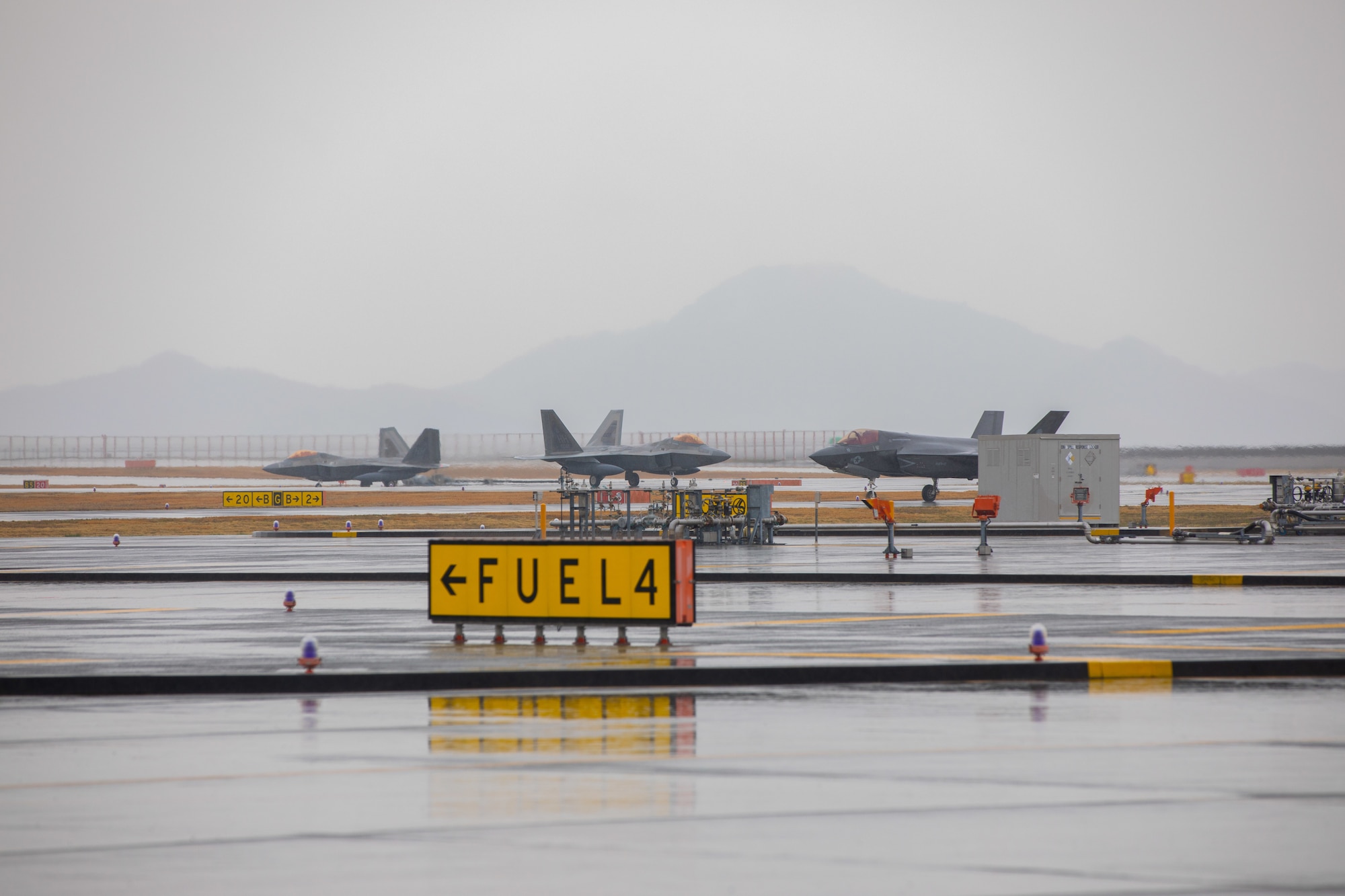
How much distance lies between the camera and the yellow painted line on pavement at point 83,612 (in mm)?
19000

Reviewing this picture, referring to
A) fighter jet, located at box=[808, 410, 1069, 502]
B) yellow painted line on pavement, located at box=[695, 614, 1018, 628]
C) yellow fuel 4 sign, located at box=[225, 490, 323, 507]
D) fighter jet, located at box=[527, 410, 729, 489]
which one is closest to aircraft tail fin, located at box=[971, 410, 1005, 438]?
fighter jet, located at box=[808, 410, 1069, 502]

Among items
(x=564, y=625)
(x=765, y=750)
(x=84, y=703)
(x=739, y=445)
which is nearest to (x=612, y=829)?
(x=765, y=750)

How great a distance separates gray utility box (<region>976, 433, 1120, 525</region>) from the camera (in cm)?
4134

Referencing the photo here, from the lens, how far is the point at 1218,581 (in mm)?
22656

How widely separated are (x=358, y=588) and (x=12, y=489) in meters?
95.2

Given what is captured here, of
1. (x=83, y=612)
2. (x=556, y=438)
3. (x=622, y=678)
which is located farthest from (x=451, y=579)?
(x=556, y=438)

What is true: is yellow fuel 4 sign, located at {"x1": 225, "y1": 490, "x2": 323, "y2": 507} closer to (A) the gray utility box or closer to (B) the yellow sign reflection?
(A) the gray utility box

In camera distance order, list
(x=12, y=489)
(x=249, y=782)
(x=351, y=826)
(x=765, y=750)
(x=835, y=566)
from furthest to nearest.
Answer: (x=12, y=489) → (x=835, y=566) → (x=765, y=750) → (x=249, y=782) → (x=351, y=826)

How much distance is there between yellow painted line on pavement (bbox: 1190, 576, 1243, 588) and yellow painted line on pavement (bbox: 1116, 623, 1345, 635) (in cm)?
612

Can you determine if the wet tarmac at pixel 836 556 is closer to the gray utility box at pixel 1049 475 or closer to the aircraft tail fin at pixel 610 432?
the gray utility box at pixel 1049 475

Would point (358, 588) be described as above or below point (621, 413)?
below

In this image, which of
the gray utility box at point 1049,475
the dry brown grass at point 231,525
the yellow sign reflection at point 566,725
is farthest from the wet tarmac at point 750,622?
the dry brown grass at point 231,525

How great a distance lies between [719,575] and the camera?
24.7 meters

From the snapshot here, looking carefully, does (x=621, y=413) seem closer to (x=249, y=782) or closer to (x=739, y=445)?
(x=249, y=782)
